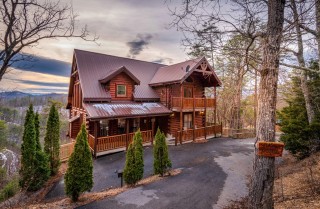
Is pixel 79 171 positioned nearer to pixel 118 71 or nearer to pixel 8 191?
pixel 8 191

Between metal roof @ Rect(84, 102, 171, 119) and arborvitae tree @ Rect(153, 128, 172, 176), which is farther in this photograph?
metal roof @ Rect(84, 102, 171, 119)

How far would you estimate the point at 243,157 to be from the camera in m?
13.4

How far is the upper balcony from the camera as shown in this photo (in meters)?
18.1

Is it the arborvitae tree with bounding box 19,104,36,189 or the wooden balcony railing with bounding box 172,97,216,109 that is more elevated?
the wooden balcony railing with bounding box 172,97,216,109

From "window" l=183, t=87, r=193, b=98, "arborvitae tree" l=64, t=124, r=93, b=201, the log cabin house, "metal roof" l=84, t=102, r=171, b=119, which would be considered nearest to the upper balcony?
the log cabin house

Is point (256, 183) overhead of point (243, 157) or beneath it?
overhead

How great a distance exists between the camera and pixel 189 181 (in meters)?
9.17

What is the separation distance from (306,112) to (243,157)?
477 cm

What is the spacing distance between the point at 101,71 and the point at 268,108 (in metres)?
16.3

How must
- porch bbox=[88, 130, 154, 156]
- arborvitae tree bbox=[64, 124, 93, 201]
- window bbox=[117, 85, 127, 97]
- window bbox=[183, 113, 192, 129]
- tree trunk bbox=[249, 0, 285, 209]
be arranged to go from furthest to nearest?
window bbox=[183, 113, 192, 129] → window bbox=[117, 85, 127, 97] → porch bbox=[88, 130, 154, 156] → arborvitae tree bbox=[64, 124, 93, 201] → tree trunk bbox=[249, 0, 285, 209]

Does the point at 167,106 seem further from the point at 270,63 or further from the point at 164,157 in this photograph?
the point at 270,63

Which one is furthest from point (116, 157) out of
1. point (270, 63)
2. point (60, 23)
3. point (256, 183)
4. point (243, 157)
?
point (270, 63)

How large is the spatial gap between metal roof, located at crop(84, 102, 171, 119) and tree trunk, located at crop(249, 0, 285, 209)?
11528 millimetres

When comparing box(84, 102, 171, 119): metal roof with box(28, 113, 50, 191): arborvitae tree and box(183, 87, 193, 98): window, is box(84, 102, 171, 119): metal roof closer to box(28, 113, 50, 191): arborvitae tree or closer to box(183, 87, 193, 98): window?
box(183, 87, 193, 98): window
